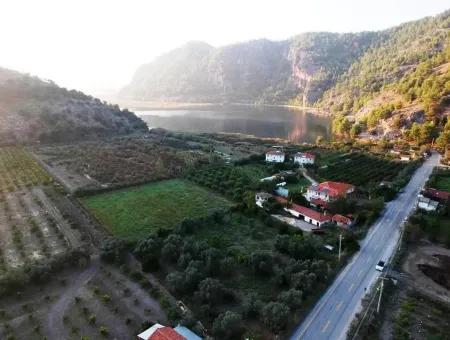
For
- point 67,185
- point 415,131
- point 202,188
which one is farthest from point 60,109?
point 415,131

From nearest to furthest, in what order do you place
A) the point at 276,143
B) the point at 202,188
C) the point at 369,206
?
the point at 369,206 → the point at 202,188 → the point at 276,143

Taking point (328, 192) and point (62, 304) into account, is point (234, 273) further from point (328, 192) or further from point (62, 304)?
point (328, 192)

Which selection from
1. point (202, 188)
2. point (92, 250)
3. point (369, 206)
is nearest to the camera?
point (92, 250)

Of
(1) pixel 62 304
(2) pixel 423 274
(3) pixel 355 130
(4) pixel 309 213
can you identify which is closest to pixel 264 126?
(3) pixel 355 130

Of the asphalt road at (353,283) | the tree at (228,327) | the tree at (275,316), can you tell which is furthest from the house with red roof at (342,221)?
the tree at (228,327)

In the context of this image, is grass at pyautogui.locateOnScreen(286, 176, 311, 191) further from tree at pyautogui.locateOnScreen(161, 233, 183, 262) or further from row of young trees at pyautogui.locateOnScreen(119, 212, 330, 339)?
tree at pyautogui.locateOnScreen(161, 233, 183, 262)

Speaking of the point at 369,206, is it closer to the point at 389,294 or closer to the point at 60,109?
the point at 389,294

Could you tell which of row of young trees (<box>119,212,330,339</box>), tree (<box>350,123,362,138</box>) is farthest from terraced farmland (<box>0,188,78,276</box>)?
tree (<box>350,123,362,138</box>)
